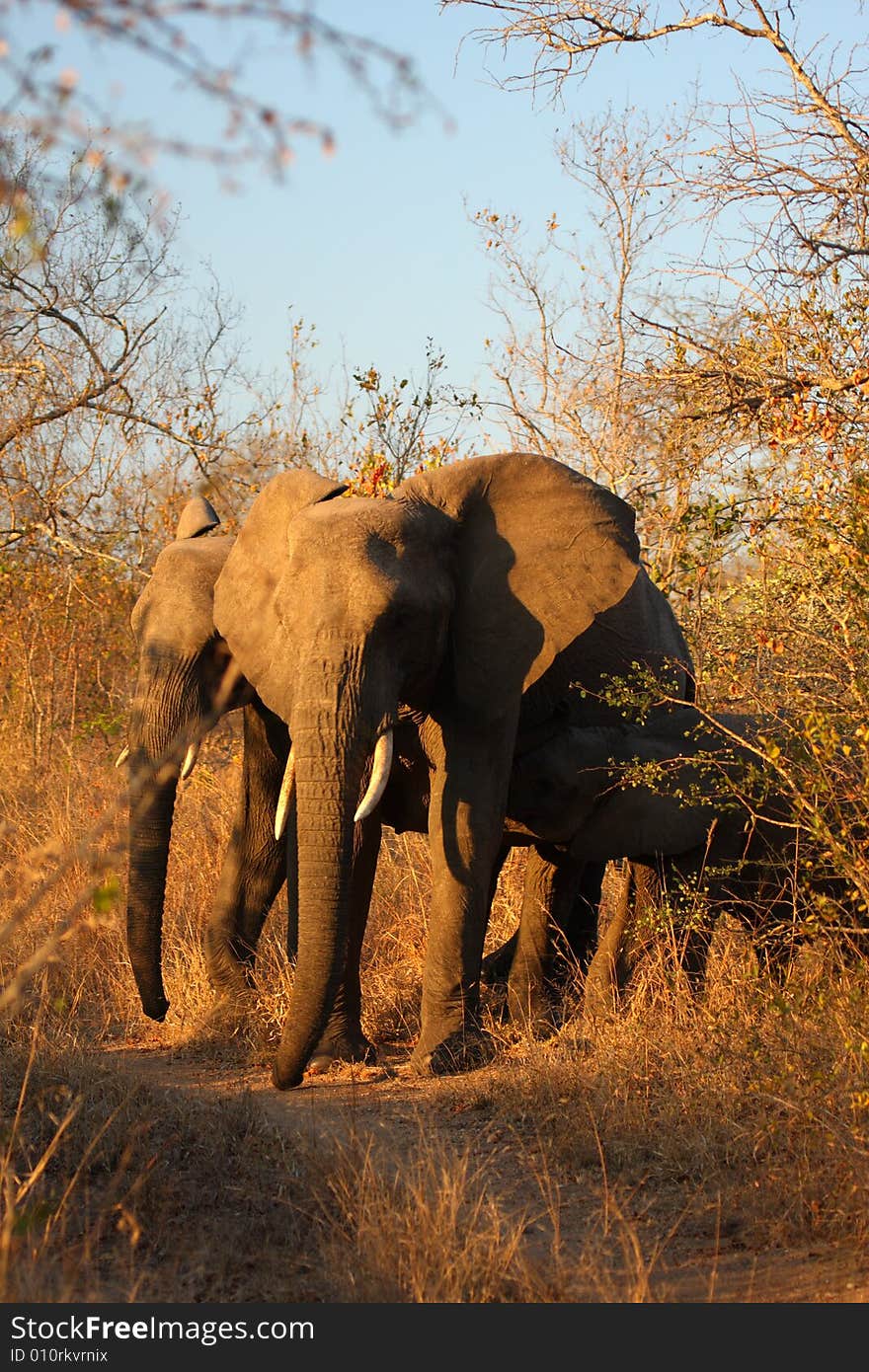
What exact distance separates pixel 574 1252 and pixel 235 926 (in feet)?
13.4

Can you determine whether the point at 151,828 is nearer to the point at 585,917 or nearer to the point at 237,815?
the point at 237,815

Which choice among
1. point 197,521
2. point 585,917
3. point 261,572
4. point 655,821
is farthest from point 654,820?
point 197,521

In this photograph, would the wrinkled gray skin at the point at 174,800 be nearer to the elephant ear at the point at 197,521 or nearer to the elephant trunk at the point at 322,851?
the elephant ear at the point at 197,521

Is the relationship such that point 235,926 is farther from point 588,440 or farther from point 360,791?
point 588,440

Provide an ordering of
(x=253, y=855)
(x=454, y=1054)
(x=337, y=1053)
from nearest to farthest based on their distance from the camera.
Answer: (x=454, y=1054)
(x=337, y=1053)
(x=253, y=855)

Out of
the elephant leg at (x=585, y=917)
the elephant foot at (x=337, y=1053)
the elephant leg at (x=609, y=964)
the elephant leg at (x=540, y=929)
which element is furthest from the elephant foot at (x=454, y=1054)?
the elephant leg at (x=585, y=917)

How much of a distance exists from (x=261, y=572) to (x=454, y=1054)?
2.37 metres

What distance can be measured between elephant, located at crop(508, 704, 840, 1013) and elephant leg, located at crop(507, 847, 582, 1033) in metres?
0.30

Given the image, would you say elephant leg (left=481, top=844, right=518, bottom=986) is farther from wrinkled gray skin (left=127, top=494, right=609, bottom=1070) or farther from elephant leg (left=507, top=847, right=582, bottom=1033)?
wrinkled gray skin (left=127, top=494, right=609, bottom=1070)

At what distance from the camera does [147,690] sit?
842cm

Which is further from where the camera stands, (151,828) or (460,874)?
(151,828)

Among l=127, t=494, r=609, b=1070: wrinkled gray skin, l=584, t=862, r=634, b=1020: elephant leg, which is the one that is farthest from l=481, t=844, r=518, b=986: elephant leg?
l=584, t=862, r=634, b=1020: elephant leg

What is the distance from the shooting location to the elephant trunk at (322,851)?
22.1 ft

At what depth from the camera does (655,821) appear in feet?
26.1
